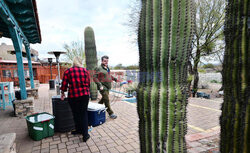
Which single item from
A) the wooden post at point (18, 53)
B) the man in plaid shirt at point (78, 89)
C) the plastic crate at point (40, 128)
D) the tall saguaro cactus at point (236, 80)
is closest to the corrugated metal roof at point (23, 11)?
the wooden post at point (18, 53)

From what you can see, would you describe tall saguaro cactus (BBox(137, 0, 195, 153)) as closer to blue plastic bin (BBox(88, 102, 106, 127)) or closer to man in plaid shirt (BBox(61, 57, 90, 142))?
man in plaid shirt (BBox(61, 57, 90, 142))

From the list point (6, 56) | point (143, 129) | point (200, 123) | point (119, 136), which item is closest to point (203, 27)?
point (200, 123)

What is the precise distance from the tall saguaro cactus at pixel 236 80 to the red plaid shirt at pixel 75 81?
8.09ft

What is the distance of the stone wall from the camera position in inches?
186

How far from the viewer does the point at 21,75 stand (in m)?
4.77

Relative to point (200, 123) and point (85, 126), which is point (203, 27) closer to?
point (200, 123)

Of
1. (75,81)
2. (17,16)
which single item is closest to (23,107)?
(17,16)

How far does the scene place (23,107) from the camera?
4789 millimetres

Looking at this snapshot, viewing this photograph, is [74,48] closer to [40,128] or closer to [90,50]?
[90,50]

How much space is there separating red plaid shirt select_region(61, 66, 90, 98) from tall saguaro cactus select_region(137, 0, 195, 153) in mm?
1801

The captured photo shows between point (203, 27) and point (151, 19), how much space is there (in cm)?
1109

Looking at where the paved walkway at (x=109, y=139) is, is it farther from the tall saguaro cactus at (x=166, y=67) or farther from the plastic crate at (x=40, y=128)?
the tall saguaro cactus at (x=166, y=67)

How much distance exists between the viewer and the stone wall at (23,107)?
15.5 ft

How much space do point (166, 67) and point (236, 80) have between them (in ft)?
1.85
